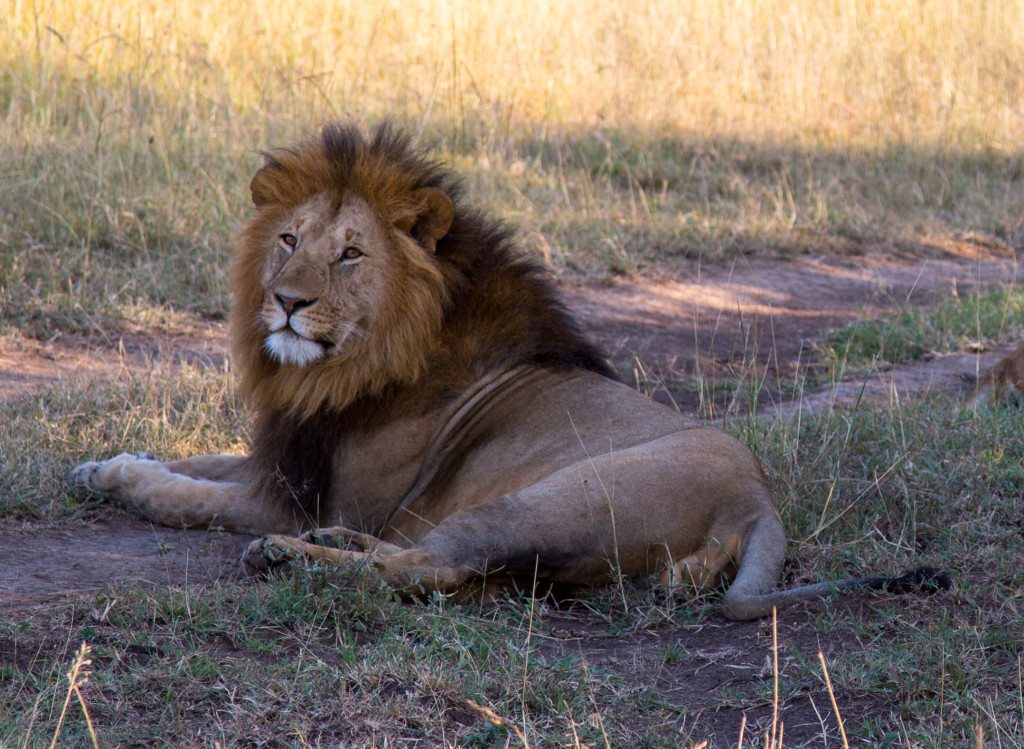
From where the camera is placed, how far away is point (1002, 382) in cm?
534

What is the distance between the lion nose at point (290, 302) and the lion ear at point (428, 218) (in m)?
0.36

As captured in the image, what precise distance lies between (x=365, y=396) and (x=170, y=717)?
1377mm

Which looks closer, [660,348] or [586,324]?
[660,348]

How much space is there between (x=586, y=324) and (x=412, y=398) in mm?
2817

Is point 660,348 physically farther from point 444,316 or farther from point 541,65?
point 541,65

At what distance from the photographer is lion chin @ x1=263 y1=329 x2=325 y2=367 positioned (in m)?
3.58

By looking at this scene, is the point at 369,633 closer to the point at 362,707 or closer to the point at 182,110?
the point at 362,707

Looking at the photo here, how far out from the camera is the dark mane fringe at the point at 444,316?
144 inches

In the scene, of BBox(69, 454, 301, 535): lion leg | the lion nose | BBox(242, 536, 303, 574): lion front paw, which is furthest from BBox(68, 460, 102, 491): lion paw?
BBox(242, 536, 303, 574): lion front paw

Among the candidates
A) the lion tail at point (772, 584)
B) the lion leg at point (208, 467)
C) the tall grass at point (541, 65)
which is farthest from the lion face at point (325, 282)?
the tall grass at point (541, 65)

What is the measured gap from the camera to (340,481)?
3.62 metres

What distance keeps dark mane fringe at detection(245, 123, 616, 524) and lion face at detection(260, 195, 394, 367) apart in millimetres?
84

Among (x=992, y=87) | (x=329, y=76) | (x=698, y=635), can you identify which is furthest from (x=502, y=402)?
(x=992, y=87)

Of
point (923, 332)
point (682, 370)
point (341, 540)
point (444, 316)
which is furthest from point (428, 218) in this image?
point (923, 332)
